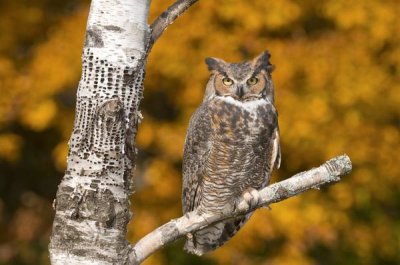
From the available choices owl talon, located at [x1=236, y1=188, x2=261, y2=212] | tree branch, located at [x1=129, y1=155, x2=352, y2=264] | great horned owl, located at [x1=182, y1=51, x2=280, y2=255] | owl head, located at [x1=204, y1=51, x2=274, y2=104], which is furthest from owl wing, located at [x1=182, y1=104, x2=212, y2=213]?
tree branch, located at [x1=129, y1=155, x2=352, y2=264]

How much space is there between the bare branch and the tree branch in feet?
1.85

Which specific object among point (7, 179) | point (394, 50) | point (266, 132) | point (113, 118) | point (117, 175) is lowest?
point (117, 175)

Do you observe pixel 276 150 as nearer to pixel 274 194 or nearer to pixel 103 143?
pixel 274 194

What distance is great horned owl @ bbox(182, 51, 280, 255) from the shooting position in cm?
310

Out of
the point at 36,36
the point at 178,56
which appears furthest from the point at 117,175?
the point at 36,36

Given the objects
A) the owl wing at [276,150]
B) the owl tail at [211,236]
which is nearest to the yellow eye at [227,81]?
the owl wing at [276,150]

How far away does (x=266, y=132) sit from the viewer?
3.13 meters

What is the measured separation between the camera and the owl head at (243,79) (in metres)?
3.11

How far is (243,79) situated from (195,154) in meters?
0.36

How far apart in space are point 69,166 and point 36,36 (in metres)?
4.11

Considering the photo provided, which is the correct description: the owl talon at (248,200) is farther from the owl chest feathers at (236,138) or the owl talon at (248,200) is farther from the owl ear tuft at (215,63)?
the owl ear tuft at (215,63)

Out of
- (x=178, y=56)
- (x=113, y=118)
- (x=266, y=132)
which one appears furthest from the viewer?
(x=178, y=56)

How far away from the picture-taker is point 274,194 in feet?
8.41

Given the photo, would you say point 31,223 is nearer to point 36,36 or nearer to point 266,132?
point 36,36
